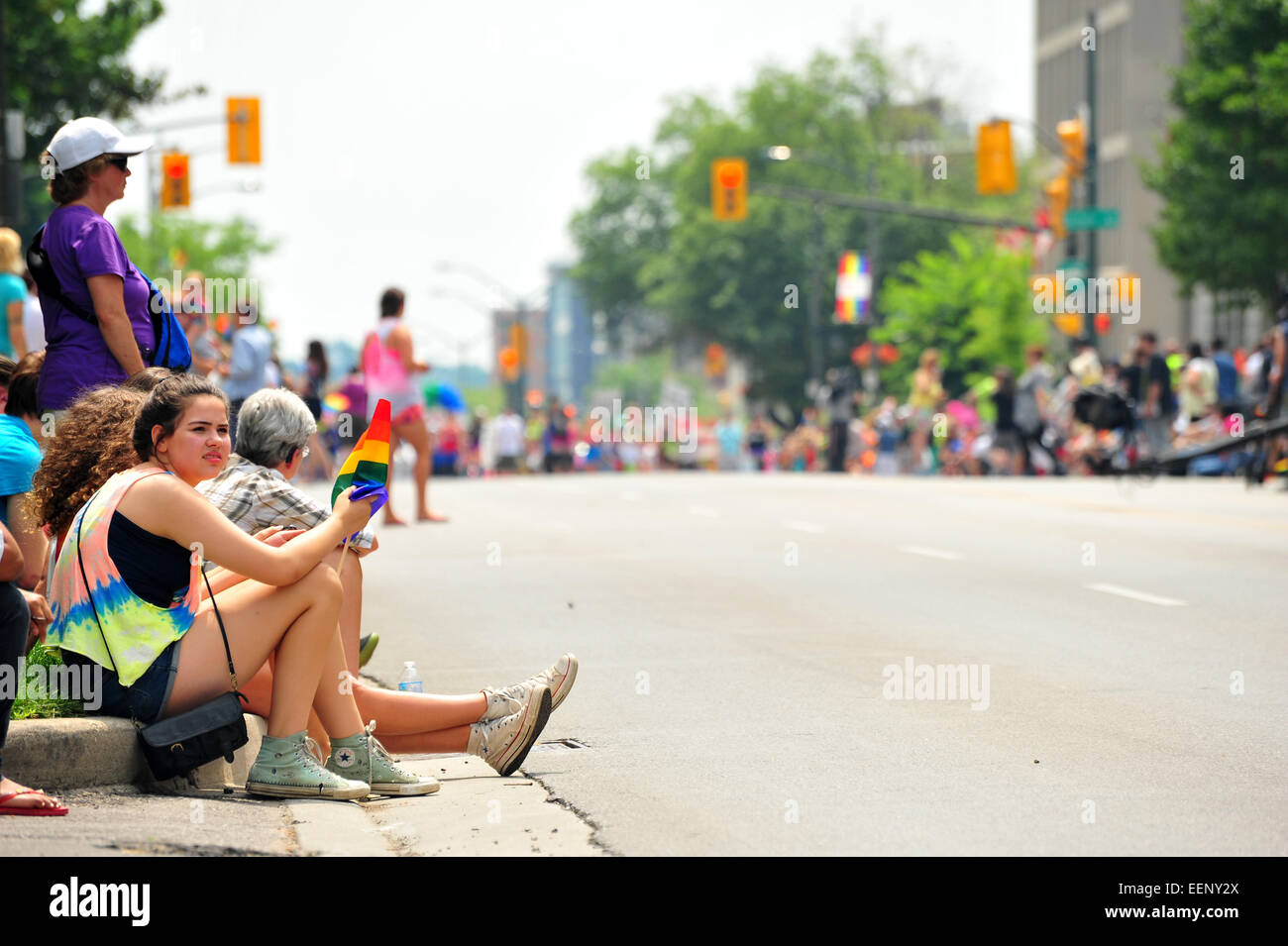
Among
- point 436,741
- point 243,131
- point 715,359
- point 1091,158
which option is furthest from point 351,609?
point 715,359

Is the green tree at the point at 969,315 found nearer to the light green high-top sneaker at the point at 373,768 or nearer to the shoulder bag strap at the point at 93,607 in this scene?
the light green high-top sneaker at the point at 373,768

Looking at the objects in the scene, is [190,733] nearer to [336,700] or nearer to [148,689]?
[148,689]

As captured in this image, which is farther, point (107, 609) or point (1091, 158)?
point (1091, 158)

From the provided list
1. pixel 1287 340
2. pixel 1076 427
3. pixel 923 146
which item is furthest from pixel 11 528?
pixel 923 146

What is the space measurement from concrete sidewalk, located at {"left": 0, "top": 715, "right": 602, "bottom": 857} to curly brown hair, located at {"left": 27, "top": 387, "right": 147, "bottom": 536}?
2.49 feet

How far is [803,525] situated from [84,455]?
473 inches

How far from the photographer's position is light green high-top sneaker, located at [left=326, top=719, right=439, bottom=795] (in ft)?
20.8

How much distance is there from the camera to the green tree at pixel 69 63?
31.9 m

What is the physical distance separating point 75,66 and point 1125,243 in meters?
52.9

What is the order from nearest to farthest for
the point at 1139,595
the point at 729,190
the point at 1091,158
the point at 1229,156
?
the point at 1139,595 < the point at 1091,158 < the point at 729,190 < the point at 1229,156

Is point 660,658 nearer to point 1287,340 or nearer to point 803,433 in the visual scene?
point 1287,340

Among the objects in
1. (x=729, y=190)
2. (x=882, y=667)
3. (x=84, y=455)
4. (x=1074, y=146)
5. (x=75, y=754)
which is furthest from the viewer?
(x=729, y=190)

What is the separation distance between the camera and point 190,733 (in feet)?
19.5

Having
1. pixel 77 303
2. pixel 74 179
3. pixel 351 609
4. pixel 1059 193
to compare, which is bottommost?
pixel 351 609
